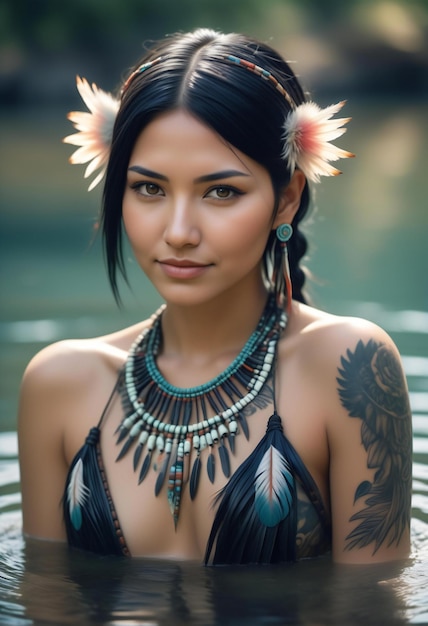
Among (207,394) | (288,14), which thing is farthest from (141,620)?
(288,14)

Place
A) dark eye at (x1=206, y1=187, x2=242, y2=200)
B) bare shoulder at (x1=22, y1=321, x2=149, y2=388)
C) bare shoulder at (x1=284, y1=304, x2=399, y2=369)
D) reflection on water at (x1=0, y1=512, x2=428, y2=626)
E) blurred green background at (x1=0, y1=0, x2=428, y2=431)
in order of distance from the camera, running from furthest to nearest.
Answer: blurred green background at (x1=0, y1=0, x2=428, y2=431)
bare shoulder at (x1=22, y1=321, x2=149, y2=388)
bare shoulder at (x1=284, y1=304, x2=399, y2=369)
dark eye at (x1=206, y1=187, x2=242, y2=200)
reflection on water at (x1=0, y1=512, x2=428, y2=626)

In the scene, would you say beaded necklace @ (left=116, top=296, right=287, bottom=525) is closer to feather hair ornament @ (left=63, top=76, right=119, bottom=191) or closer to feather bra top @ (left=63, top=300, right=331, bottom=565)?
feather bra top @ (left=63, top=300, right=331, bottom=565)

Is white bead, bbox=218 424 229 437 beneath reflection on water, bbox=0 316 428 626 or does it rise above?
above

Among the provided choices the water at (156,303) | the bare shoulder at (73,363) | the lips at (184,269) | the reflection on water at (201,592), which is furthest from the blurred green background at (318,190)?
the reflection on water at (201,592)

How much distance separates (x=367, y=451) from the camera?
3.00m

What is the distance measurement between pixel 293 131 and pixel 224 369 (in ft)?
2.05

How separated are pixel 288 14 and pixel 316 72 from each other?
3.30 meters

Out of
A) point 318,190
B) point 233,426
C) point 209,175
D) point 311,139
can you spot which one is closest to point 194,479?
point 233,426

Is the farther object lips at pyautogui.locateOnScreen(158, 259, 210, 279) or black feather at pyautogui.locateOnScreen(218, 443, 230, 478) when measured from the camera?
black feather at pyautogui.locateOnScreen(218, 443, 230, 478)

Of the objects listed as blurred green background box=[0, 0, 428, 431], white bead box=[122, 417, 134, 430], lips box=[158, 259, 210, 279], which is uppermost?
blurred green background box=[0, 0, 428, 431]

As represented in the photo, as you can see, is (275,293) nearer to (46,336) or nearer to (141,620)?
(141,620)

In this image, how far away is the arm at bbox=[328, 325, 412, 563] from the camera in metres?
3.01

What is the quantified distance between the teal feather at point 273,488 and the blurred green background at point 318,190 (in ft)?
3.66

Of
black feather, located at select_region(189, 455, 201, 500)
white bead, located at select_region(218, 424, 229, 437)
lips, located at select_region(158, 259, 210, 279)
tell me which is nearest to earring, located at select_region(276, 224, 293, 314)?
lips, located at select_region(158, 259, 210, 279)
